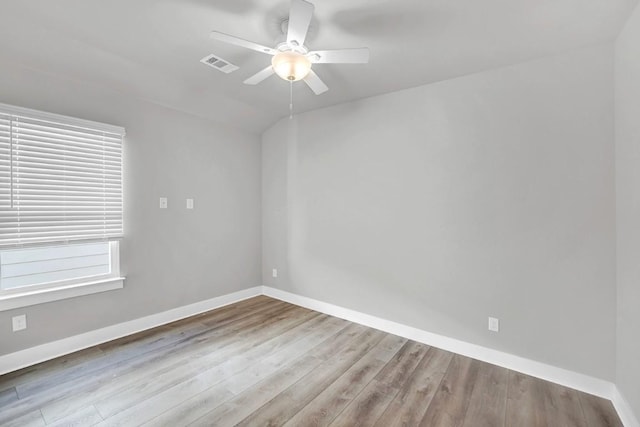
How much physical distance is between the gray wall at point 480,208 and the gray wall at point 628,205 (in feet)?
0.33

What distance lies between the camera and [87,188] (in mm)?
2736

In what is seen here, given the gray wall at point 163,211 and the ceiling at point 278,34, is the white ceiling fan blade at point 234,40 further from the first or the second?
the gray wall at point 163,211

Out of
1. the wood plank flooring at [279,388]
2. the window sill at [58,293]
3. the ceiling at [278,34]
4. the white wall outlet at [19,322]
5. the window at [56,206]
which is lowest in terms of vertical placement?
the wood plank flooring at [279,388]

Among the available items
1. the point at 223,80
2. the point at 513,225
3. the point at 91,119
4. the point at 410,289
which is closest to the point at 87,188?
the point at 91,119

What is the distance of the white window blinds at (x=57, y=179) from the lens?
7.68 feet

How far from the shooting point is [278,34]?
2.12m

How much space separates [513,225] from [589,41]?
1396 millimetres

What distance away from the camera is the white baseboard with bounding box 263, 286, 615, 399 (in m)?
2.16

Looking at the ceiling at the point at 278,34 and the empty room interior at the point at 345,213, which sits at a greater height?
the ceiling at the point at 278,34

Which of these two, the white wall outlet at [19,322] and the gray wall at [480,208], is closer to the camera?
the gray wall at [480,208]

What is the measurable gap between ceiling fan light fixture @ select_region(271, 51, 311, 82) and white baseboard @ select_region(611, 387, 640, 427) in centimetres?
291

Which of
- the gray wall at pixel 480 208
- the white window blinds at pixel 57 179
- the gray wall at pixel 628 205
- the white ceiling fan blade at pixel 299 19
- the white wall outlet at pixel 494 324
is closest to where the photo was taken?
the white ceiling fan blade at pixel 299 19

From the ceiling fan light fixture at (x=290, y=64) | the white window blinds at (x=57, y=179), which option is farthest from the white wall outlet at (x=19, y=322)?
the ceiling fan light fixture at (x=290, y=64)

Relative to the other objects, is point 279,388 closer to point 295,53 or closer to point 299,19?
point 295,53
